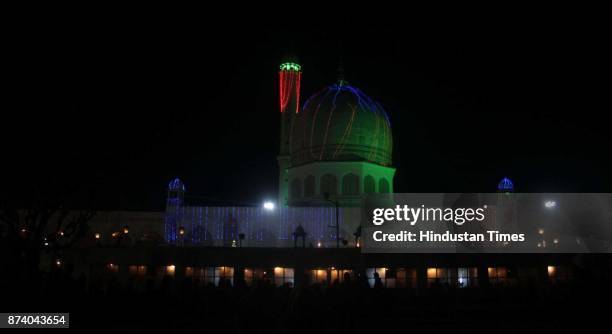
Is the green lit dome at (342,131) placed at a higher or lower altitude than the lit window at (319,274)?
higher

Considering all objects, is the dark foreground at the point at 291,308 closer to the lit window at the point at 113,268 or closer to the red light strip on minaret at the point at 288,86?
the lit window at the point at 113,268

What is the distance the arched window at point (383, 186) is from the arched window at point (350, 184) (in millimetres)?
2770

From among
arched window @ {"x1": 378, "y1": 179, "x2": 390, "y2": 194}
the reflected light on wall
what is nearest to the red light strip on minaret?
arched window @ {"x1": 378, "y1": 179, "x2": 390, "y2": 194}

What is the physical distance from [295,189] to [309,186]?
6.33ft

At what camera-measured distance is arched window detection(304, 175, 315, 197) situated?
196 ft

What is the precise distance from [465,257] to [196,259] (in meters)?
16.4

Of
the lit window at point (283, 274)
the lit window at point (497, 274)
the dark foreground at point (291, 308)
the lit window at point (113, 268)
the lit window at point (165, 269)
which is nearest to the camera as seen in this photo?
the dark foreground at point (291, 308)

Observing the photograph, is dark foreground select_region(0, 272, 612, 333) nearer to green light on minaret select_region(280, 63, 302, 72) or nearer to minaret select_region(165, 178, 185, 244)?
minaret select_region(165, 178, 185, 244)

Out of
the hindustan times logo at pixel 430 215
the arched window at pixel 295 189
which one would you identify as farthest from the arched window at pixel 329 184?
the hindustan times logo at pixel 430 215

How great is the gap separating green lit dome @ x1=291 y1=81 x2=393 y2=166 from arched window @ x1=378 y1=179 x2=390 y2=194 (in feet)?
5.87

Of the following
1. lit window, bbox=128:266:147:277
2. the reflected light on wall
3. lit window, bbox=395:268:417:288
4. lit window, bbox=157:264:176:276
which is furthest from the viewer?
lit window, bbox=128:266:147:277

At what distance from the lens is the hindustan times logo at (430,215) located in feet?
148

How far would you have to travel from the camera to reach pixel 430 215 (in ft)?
163

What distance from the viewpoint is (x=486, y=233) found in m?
45.2
